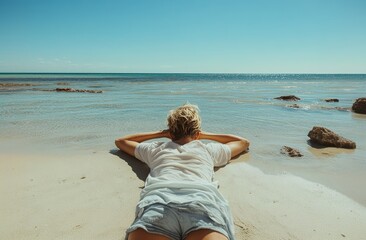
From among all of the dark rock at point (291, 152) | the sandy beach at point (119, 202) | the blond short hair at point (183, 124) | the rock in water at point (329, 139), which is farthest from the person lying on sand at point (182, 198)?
the rock in water at point (329, 139)

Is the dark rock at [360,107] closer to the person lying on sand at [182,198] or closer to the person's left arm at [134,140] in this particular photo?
the person's left arm at [134,140]

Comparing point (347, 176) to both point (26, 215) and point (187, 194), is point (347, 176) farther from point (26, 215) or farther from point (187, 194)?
point (26, 215)

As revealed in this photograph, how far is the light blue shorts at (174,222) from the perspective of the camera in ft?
6.26

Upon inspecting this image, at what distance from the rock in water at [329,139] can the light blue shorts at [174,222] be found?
13.6 feet

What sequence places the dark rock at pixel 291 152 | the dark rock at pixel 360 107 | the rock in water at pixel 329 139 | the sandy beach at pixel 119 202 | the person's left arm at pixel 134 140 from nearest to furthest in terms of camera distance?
1. the sandy beach at pixel 119 202
2. the person's left arm at pixel 134 140
3. the dark rock at pixel 291 152
4. the rock in water at pixel 329 139
5. the dark rock at pixel 360 107

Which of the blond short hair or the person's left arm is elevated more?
the blond short hair

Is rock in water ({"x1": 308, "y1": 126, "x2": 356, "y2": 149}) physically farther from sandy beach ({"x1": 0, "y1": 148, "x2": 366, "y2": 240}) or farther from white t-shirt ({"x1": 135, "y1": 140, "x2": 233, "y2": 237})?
white t-shirt ({"x1": 135, "y1": 140, "x2": 233, "y2": 237})

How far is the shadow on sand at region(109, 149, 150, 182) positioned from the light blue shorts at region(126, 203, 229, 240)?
1.80 m

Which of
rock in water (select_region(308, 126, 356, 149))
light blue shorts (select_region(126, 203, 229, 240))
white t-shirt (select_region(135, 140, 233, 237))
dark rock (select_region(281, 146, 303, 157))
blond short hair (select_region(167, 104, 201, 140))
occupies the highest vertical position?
blond short hair (select_region(167, 104, 201, 140))

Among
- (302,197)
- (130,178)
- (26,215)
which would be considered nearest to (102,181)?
(130,178)

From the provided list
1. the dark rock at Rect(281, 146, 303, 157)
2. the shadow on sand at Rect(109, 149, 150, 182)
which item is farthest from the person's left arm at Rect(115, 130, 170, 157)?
the dark rock at Rect(281, 146, 303, 157)

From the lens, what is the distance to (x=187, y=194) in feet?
7.01

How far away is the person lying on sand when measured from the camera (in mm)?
1916

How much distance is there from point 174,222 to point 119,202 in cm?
135
